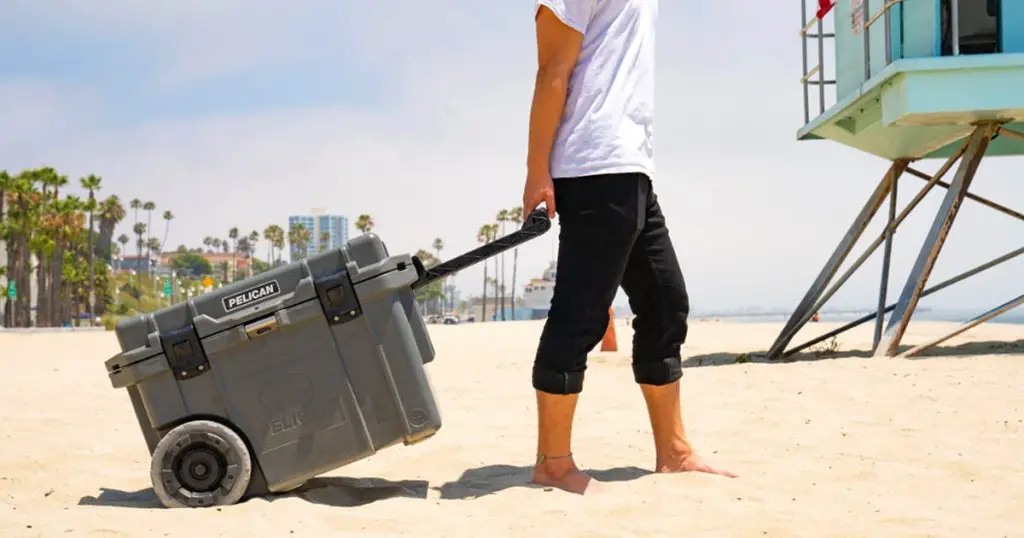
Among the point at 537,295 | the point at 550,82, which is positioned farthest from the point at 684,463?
the point at 537,295

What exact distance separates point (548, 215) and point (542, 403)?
718mm

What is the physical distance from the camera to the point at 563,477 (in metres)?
3.61

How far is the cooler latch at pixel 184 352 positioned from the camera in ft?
11.5

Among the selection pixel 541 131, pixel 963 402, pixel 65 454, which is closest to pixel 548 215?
pixel 541 131

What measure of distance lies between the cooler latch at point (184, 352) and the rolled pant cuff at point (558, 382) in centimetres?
126

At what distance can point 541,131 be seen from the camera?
3.59m

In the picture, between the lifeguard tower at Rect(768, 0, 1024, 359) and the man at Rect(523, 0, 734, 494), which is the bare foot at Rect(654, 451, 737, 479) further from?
the lifeguard tower at Rect(768, 0, 1024, 359)

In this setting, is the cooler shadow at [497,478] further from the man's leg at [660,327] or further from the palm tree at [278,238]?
the palm tree at [278,238]

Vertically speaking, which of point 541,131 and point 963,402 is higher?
point 541,131

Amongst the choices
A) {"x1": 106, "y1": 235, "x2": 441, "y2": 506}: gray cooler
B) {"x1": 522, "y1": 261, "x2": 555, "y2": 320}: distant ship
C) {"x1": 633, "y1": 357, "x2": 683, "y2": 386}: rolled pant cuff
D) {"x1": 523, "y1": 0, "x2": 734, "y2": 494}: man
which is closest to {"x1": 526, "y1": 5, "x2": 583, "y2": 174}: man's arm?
Answer: {"x1": 523, "y1": 0, "x2": 734, "y2": 494}: man

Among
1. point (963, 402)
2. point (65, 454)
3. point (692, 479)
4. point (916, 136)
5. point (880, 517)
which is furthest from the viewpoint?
point (916, 136)

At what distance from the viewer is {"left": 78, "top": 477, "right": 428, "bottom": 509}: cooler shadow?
3666mm

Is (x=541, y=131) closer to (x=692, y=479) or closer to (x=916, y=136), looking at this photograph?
(x=692, y=479)

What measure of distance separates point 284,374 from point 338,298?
358 mm
